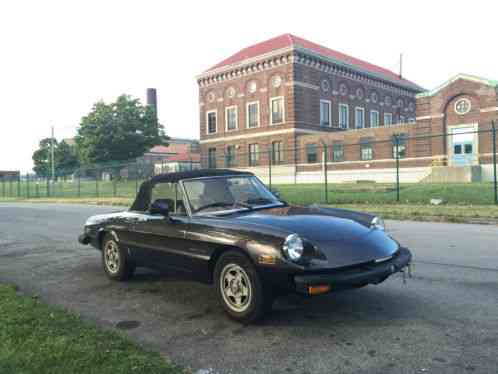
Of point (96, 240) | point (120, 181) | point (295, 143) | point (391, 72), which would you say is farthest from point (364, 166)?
point (96, 240)

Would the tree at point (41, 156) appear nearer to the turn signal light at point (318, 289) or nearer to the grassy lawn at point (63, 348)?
the grassy lawn at point (63, 348)

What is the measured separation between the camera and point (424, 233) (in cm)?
1031

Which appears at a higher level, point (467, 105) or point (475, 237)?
point (467, 105)

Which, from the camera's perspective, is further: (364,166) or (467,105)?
(364,166)

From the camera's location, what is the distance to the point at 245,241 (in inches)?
166

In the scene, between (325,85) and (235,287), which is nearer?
(235,287)

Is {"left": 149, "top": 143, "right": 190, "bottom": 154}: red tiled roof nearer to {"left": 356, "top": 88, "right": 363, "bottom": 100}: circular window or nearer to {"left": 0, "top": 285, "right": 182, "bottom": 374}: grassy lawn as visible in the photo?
{"left": 356, "top": 88, "right": 363, "bottom": 100}: circular window

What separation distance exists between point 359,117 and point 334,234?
49.9 meters

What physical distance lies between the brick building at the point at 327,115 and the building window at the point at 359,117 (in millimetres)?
116

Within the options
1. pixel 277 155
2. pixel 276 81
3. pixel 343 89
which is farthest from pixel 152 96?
pixel 343 89

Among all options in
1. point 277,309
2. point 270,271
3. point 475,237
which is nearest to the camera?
point 270,271

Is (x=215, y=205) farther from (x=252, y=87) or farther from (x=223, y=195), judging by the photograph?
(x=252, y=87)

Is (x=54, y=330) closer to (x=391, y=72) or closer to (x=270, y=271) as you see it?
(x=270, y=271)

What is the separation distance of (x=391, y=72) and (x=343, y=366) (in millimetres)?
64586
